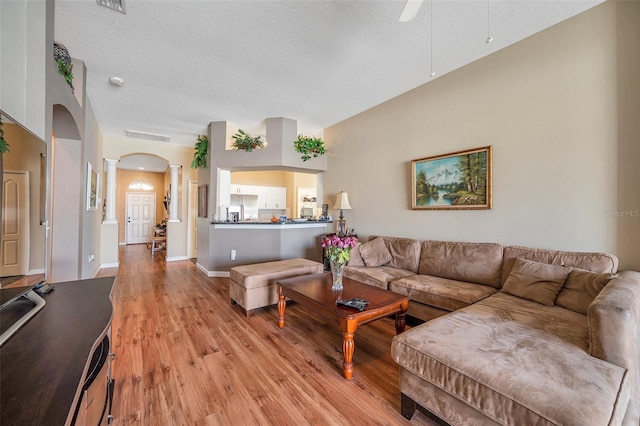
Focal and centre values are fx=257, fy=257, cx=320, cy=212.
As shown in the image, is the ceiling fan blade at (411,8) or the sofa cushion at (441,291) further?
the sofa cushion at (441,291)

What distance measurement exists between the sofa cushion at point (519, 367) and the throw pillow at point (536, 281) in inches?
10.8

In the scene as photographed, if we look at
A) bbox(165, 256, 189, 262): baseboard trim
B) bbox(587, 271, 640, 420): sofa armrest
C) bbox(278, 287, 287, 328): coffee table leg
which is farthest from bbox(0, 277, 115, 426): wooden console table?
bbox(165, 256, 189, 262): baseboard trim

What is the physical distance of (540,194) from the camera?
256 cm

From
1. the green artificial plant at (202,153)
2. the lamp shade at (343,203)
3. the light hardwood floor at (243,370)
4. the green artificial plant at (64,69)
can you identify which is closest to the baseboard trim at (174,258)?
the green artificial plant at (202,153)

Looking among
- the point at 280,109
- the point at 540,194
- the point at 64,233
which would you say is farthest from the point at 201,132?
the point at 540,194

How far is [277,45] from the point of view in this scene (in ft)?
8.68

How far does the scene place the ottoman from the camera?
2.94m

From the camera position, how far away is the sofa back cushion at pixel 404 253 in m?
3.32

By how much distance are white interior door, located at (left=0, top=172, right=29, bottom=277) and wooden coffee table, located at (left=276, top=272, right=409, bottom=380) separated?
1.79m

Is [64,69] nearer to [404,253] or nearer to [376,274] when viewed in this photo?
[376,274]

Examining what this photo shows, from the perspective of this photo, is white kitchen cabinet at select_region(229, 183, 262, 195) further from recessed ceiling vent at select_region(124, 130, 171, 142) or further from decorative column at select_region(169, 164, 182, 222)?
recessed ceiling vent at select_region(124, 130, 171, 142)

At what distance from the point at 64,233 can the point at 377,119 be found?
14.5ft

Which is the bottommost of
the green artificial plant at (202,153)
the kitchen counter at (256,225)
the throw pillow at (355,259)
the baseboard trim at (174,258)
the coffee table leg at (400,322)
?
the baseboard trim at (174,258)

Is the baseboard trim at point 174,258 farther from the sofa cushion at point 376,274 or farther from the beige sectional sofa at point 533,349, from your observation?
the beige sectional sofa at point 533,349
